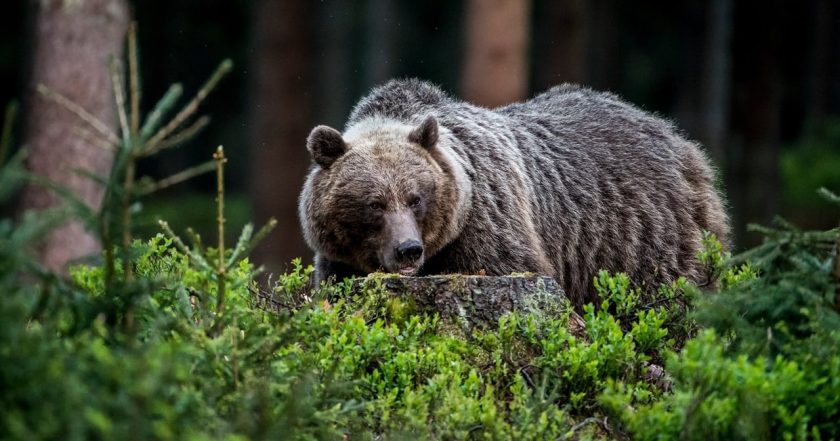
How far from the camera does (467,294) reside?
229 inches

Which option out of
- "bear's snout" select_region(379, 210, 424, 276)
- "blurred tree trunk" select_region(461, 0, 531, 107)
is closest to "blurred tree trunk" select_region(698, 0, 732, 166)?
"blurred tree trunk" select_region(461, 0, 531, 107)

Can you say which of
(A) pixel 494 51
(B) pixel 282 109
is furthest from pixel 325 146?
(B) pixel 282 109

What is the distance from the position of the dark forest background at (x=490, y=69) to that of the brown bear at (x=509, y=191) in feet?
14.9

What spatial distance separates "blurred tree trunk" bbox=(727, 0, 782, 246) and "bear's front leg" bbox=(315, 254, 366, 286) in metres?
12.7

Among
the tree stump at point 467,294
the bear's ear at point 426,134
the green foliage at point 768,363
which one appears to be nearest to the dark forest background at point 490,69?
the bear's ear at point 426,134

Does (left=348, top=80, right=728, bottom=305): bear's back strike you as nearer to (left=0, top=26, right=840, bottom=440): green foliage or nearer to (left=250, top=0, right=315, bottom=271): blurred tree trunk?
(left=0, top=26, right=840, bottom=440): green foliage

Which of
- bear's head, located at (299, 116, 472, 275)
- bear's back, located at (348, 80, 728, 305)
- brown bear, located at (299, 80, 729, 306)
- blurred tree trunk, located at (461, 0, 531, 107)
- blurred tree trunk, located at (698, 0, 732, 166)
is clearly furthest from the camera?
blurred tree trunk, located at (698, 0, 732, 166)

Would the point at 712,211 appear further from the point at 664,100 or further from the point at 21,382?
the point at 664,100

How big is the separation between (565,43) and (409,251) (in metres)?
12.6

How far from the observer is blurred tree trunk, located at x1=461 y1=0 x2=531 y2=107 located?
45.7 ft

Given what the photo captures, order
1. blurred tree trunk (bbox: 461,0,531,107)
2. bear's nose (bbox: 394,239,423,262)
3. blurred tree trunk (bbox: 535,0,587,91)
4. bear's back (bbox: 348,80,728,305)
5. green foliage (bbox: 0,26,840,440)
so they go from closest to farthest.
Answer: green foliage (bbox: 0,26,840,440) < bear's nose (bbox: 394,239,423,262) < bear's back (bbox: 348,80,728,305) < blurred tree trunk (bbox: 461,0,531,107) < blurred tree trunk (bbox: 535,0,587,91)

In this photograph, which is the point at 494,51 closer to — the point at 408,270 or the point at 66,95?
the point at 66,95

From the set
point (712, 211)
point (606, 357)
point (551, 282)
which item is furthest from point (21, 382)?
point (712, 211)

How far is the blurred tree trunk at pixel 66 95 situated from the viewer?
35.0 feet
